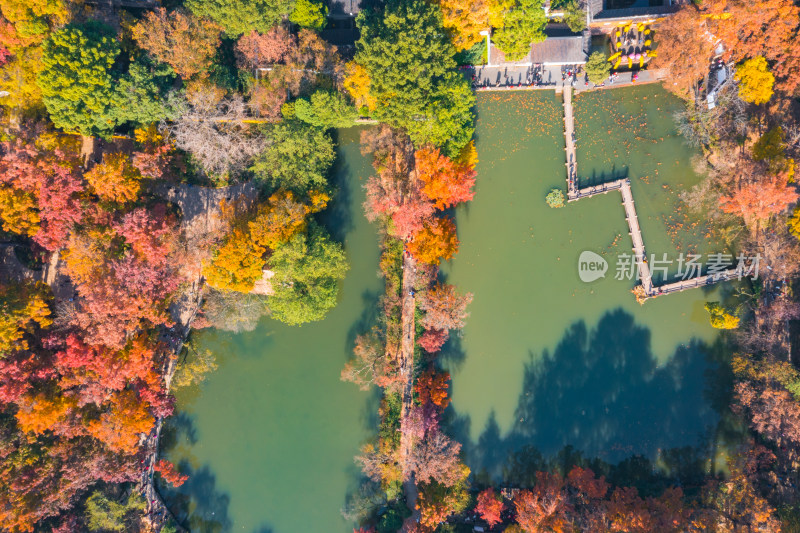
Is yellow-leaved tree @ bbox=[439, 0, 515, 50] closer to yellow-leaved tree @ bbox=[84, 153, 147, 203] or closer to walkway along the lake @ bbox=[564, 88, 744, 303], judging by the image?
walkway along the lake @ bbox=[564, 88, 744, 303]

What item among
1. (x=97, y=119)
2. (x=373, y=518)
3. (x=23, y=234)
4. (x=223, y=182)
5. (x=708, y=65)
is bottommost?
(x=373, y=518)

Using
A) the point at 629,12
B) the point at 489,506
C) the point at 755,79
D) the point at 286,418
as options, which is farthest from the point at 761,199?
the point at 286,418

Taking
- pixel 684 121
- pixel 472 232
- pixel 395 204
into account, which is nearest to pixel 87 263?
pixel 395 204

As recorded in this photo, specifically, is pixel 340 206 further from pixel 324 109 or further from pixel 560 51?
pixel 560 51

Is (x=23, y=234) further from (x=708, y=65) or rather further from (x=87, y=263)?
(x=708, y=65)

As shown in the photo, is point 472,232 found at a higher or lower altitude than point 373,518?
higher

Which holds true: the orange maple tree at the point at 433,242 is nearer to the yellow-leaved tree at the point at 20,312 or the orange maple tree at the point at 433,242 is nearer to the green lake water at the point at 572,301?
the green lake water at the point at 572,301
